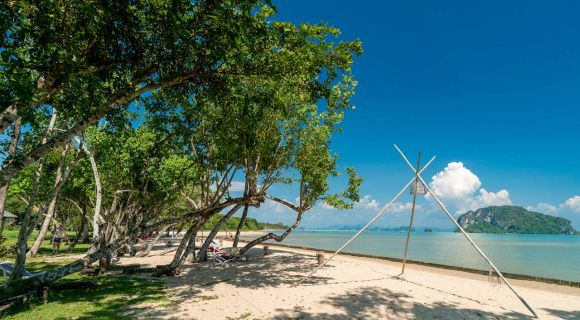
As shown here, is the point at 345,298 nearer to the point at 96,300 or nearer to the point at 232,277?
the point at 232,277

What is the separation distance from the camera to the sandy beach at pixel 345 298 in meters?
8.57

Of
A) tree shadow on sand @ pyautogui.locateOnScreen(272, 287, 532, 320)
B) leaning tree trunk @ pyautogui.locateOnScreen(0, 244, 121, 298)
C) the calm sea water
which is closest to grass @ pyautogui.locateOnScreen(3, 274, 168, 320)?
leaning tree trunk @ pyautogui.locateOnScreen(0, 244, 121, 298)

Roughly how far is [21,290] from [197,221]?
19.8ft

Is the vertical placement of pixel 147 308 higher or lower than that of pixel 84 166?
lower

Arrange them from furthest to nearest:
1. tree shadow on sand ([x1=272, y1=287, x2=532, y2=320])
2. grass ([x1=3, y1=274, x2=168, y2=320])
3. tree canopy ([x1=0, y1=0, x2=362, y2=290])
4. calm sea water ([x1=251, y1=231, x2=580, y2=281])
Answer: calm sea water ([x1=251, y1=231, x2=580, y2=281]) → tree shadow on sand ([x1=272, y1=287, x2=532, y2=320]) → grass ([x1=3, y1=274, x2=168, y2=320]) → tree canopy ([x1=0, y1=0, x2=362, y2=290])

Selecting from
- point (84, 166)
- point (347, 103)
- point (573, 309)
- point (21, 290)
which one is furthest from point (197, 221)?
point (573, 309)

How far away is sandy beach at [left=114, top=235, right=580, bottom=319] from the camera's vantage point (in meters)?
8.57

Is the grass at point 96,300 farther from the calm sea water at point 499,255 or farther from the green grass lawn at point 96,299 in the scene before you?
the calm sea water at point 499,255

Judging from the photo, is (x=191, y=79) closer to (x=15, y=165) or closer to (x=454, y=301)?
(x=15, y=165)

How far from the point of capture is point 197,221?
13266 mm

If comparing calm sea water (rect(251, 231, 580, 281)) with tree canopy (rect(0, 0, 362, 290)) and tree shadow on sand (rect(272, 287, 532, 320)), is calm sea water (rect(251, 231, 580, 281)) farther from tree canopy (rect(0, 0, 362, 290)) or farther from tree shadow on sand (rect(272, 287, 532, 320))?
tree canopy (rect(0, 0, 362, 290))

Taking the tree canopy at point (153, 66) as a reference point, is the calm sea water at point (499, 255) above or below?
below

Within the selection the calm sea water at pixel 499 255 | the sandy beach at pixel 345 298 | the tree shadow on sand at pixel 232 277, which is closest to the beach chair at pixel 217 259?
the tree shadow on sand at pixel 232 277

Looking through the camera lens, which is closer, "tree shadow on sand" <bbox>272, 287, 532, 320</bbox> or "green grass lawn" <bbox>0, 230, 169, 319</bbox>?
"green grass lawn" <bbox>0, 230, 169, 319</bbox>
